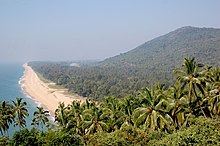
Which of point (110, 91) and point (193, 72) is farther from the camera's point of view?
point (110, 91)

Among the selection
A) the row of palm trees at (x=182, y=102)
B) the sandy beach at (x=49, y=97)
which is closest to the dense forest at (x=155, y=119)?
the row of palm trees at (x=182, y=102)

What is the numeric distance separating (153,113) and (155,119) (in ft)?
2.87

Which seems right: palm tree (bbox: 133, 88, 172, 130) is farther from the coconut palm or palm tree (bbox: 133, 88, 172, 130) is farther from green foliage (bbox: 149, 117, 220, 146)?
green foliage (bbox: 149, 117, 220, 146)

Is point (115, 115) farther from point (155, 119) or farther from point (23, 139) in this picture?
point (23, 139)

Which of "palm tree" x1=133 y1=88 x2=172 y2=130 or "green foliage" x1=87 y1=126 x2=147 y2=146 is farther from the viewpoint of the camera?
"palm tree" x1=133 y1=88 x2=172 y2=130

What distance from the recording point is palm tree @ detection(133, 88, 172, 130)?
36125 mm

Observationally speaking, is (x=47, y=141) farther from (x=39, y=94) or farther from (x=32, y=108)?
(x=39, y=94)

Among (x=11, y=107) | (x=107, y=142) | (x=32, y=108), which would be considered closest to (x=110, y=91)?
(x=32, y=108)

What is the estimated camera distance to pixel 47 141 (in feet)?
97.7

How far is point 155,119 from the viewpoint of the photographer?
35750 mm

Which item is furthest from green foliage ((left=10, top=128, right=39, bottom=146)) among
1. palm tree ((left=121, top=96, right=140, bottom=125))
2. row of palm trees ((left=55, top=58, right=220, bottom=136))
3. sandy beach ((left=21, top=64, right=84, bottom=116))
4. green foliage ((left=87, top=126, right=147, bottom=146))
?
sandy beach ((left=21, top=64, right=84, bottom=116))

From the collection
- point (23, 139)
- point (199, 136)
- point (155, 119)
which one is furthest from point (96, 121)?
A: point (199, 136)

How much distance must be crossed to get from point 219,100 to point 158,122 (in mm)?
7897

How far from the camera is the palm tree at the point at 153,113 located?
36125 millimetres
